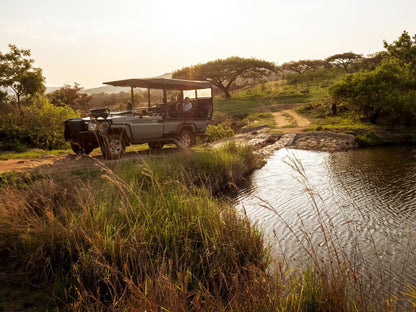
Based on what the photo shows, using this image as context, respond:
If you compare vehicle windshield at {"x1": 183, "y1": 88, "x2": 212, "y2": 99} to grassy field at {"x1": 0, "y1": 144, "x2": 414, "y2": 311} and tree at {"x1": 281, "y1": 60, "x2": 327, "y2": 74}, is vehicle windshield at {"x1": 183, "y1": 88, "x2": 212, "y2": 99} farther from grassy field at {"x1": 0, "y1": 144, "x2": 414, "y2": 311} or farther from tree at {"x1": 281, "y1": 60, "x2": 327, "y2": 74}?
tree at {"x1": 281, "y1": 60, "x2": 327, "y2": 74}

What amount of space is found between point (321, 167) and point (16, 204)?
30.9 feet

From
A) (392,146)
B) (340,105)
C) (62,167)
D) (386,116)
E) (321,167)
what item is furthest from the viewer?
(340,105)

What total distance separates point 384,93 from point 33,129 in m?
17.6

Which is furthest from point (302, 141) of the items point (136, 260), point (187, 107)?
point (136, 260)

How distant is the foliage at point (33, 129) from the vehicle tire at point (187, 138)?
5.33m

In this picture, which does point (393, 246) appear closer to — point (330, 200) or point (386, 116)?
point (330, 200)

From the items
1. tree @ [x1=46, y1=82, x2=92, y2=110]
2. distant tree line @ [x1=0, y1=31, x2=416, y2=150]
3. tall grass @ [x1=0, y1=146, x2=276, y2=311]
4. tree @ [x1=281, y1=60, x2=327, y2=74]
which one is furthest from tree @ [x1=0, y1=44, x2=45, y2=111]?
tree @ [x1=281, y1=60, x2=327, y2=74]

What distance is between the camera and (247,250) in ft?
14.6

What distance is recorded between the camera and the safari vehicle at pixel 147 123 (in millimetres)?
10055

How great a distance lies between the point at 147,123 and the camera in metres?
11.2

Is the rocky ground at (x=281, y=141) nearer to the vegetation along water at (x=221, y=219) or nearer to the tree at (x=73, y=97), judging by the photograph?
the vegetation along water at (x=221, y=219)

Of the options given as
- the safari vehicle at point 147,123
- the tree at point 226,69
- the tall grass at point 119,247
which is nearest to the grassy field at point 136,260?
the tall grass at point 119,247

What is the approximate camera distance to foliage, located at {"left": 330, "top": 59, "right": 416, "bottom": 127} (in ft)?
59.2

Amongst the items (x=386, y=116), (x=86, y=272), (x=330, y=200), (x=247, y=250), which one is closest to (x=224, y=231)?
(x=247, y=250)
